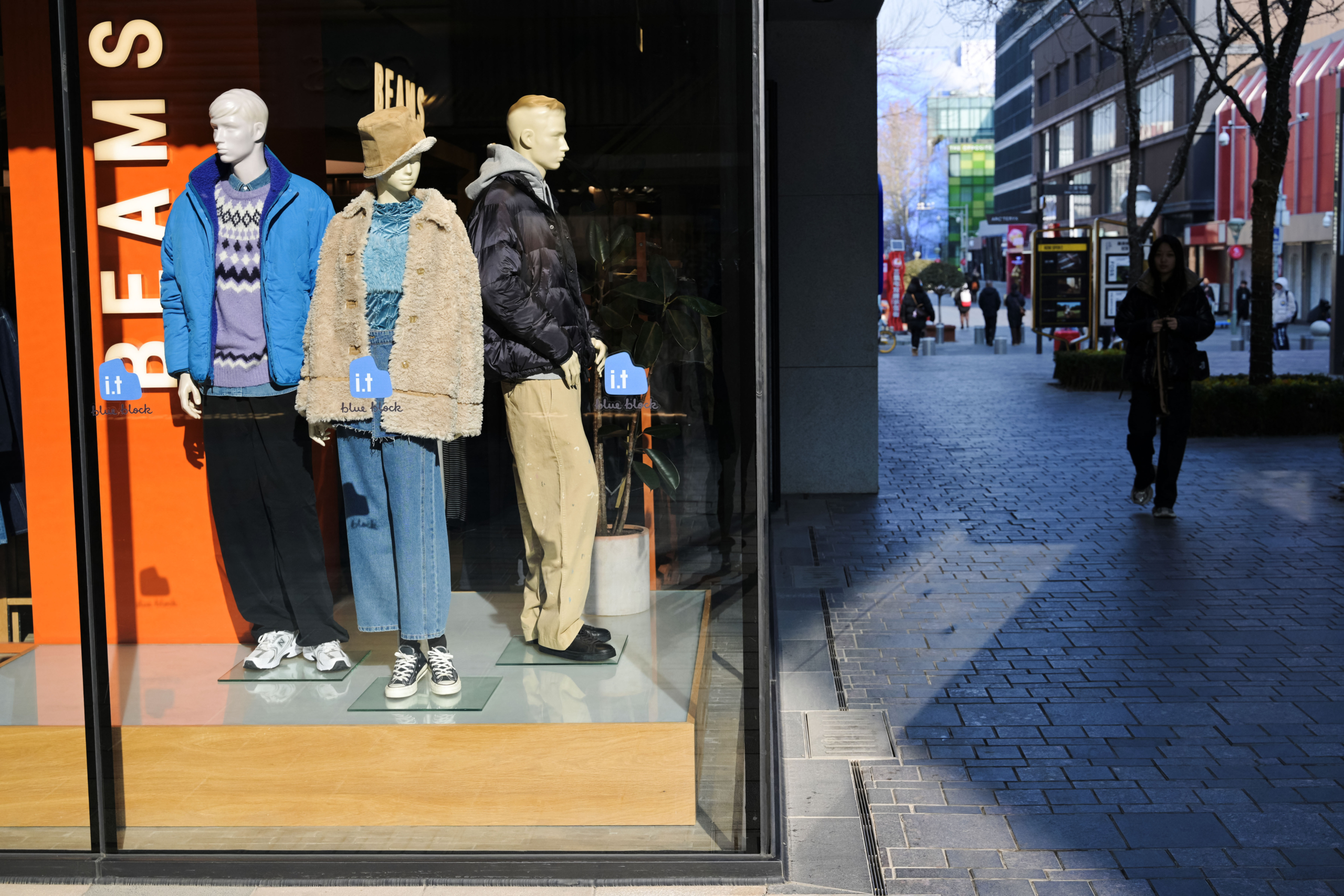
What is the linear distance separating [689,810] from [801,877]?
0.37 m

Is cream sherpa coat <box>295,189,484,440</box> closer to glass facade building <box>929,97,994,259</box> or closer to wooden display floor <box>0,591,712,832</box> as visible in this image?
wooden display floor <box>0,591,712,832</box>

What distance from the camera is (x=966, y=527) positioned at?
29.3ft

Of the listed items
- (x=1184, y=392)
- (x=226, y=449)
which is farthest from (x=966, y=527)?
(x=226, y=449)

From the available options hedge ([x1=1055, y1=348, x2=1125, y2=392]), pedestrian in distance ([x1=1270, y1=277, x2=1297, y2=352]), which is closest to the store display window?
A: hedge ([x1=1055, y1=348, x2=1125, y2=392])

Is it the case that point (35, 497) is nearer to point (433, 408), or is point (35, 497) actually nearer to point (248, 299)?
point (248, 299)

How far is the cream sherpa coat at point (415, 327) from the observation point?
152 inches

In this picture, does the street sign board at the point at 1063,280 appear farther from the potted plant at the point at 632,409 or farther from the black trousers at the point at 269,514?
the black trousers at the point at 269,514

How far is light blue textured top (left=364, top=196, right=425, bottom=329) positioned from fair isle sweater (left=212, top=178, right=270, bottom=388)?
0.36 metres

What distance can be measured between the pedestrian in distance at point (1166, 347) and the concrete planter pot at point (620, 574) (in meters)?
5.42

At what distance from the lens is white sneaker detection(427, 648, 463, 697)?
399 centimetres

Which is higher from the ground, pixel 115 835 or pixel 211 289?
pixel 211 289

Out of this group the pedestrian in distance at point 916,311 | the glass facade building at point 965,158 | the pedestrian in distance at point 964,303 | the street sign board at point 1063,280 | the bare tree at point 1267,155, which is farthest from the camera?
the glass facade building at point 965,158

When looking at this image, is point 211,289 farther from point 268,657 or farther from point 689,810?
point 689,810

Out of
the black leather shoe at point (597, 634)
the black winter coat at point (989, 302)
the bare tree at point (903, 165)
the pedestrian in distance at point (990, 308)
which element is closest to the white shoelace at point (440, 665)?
the black leather shoe at point (597, 634)
